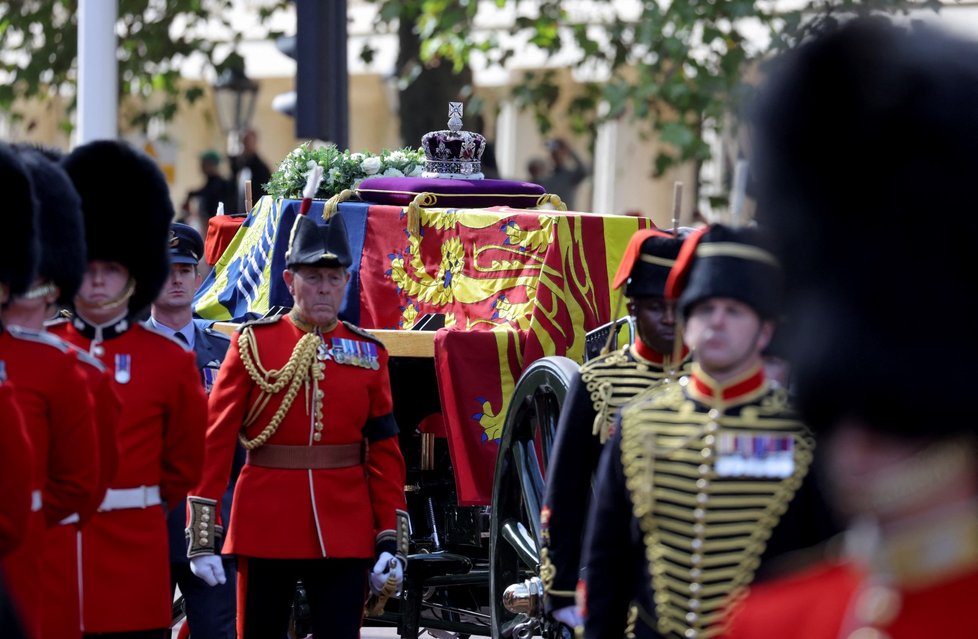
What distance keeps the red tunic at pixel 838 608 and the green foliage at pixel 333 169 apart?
5408 millimetres

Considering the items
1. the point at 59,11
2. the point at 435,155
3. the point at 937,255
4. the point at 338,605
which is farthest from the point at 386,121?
the point at 937,255

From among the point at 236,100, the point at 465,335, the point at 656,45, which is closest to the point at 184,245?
the point at 465,335

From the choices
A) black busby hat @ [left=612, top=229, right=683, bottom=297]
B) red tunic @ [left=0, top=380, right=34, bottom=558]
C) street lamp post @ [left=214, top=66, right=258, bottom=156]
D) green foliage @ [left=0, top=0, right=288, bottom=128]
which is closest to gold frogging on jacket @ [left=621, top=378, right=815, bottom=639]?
black busby hat @ [left=612, top=229, right=683, bottom=297]

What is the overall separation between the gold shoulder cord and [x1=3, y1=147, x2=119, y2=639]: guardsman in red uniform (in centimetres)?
89

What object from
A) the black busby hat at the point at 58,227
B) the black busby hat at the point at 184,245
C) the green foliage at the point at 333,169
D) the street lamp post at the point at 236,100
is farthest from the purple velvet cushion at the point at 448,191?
the street lamp post at the point at 236,100

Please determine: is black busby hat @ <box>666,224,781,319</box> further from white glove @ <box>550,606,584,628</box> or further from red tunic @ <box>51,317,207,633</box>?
red tunic @ <box>51,317,207,633</box>

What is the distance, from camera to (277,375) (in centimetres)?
569

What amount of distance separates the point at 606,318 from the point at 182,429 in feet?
6.66

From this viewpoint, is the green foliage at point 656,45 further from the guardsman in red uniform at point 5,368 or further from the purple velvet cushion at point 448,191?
the guardsman in red uniform at point 5,368

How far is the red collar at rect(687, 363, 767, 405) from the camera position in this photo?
3.95m

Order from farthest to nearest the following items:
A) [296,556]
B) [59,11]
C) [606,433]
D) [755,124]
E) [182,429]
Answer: [59,11], [296,556], [182,429], [606,433], [755,124]

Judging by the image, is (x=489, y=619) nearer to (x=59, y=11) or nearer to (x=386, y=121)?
(x=59, y=11)

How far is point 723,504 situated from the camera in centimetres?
387

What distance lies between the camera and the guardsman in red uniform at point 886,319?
2.03m
